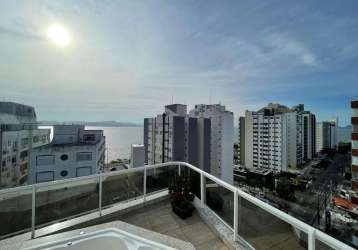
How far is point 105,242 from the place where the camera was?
2.36 meters

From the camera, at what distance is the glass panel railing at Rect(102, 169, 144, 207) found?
126 inches

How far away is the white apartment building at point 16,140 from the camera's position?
667 inches

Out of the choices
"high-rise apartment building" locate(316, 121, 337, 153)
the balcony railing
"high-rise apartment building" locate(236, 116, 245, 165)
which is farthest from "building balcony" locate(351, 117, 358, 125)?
"high-rise apartment building" locate(316, 121, 337, 153)

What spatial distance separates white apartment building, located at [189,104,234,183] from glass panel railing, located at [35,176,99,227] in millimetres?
27248

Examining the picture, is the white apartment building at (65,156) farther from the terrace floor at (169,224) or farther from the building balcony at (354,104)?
the building balcony at (354,104)

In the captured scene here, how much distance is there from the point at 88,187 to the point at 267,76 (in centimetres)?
1119

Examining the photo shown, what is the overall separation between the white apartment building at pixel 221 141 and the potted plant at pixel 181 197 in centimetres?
2642

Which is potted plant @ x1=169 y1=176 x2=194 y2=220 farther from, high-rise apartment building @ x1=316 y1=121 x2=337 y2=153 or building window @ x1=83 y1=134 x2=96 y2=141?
high-rise apartment building @ x1=316 y1=121 x2=337 y2=153

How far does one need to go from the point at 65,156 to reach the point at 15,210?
21.3 m

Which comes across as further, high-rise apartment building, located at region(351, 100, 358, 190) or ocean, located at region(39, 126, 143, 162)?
ocean, located at region(39, 126, 143, 162)

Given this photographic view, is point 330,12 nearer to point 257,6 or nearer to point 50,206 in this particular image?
point 257,6

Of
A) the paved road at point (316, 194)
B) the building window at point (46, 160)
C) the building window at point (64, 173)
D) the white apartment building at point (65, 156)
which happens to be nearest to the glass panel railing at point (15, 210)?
the paved road at point (316, 194)

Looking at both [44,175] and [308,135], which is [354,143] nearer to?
[44,175]

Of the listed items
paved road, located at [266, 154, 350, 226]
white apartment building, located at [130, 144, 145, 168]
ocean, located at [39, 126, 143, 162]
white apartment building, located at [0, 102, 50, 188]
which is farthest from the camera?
ocean, located at [39, 126, 143, 162]
